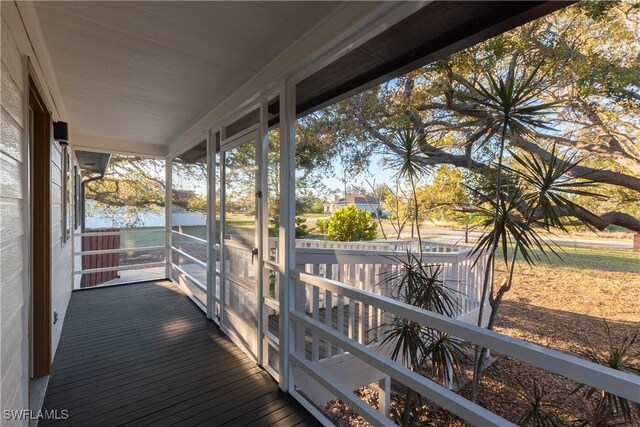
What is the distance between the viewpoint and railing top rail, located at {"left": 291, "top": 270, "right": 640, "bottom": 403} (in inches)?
33.3

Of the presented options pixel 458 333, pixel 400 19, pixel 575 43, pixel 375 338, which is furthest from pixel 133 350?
pixel 575 43

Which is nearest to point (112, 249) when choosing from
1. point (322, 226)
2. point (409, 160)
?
point (322, 226)

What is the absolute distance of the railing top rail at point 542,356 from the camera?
846mm

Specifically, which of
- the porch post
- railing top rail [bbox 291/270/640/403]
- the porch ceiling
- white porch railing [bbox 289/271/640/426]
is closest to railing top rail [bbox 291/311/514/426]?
white porch railing [bbox 289/271/640/426]

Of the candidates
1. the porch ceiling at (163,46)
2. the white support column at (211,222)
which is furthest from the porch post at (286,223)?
the white support column at (211,222)

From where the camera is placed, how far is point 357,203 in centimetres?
579

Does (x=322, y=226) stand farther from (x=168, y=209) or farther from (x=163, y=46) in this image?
(x=163, y=46)

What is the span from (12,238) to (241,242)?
1862mm

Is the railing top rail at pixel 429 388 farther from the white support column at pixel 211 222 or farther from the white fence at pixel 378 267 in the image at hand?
the white support column at pixel 211 222

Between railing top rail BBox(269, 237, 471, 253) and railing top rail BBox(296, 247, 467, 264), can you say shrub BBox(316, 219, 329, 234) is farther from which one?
railing top rail BBox(296, 247, 467, 264)

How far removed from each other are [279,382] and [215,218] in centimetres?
206

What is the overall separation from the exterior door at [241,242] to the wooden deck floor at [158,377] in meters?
0.25

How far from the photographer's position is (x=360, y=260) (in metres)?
2.83

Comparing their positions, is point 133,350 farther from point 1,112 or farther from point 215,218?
point 1,112
